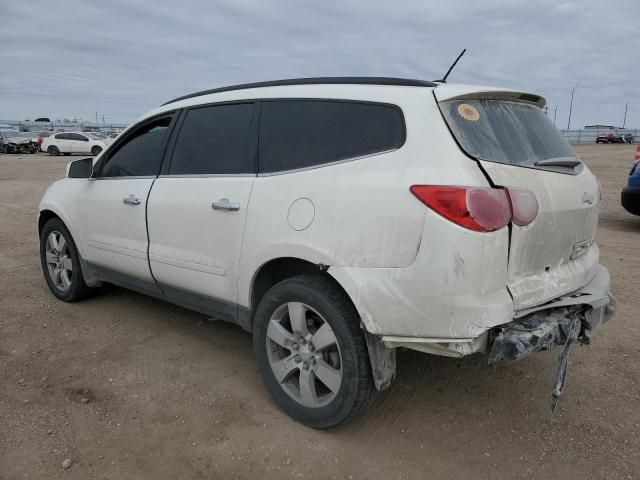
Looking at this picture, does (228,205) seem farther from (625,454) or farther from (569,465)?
(625,454)

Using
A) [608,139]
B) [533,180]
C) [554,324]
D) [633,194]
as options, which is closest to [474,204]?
[533,180]

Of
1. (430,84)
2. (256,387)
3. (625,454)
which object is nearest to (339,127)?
(430,84)

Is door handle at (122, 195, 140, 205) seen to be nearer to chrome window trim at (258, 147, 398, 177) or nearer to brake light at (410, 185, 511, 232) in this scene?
chrome window trim at (258, 147, 398, 177)

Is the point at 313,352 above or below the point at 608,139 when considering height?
below

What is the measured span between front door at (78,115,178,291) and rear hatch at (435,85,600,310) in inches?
87.3

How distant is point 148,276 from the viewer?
12.5 ft

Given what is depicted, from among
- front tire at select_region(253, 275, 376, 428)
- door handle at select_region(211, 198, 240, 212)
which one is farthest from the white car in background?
front tire at select_region(253, 275, 376, 428)

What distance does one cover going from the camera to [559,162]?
2822 millimetres

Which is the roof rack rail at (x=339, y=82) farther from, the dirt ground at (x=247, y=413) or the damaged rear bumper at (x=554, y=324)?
the dirt ground at (x=247, y=413)

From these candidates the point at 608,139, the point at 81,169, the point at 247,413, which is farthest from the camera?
the point at 608,139

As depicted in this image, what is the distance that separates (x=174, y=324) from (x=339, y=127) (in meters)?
2.38

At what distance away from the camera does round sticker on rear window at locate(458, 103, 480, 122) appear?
257cm

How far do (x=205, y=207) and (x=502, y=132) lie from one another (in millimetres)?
1763

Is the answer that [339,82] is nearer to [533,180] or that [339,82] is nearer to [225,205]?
[225,205]
